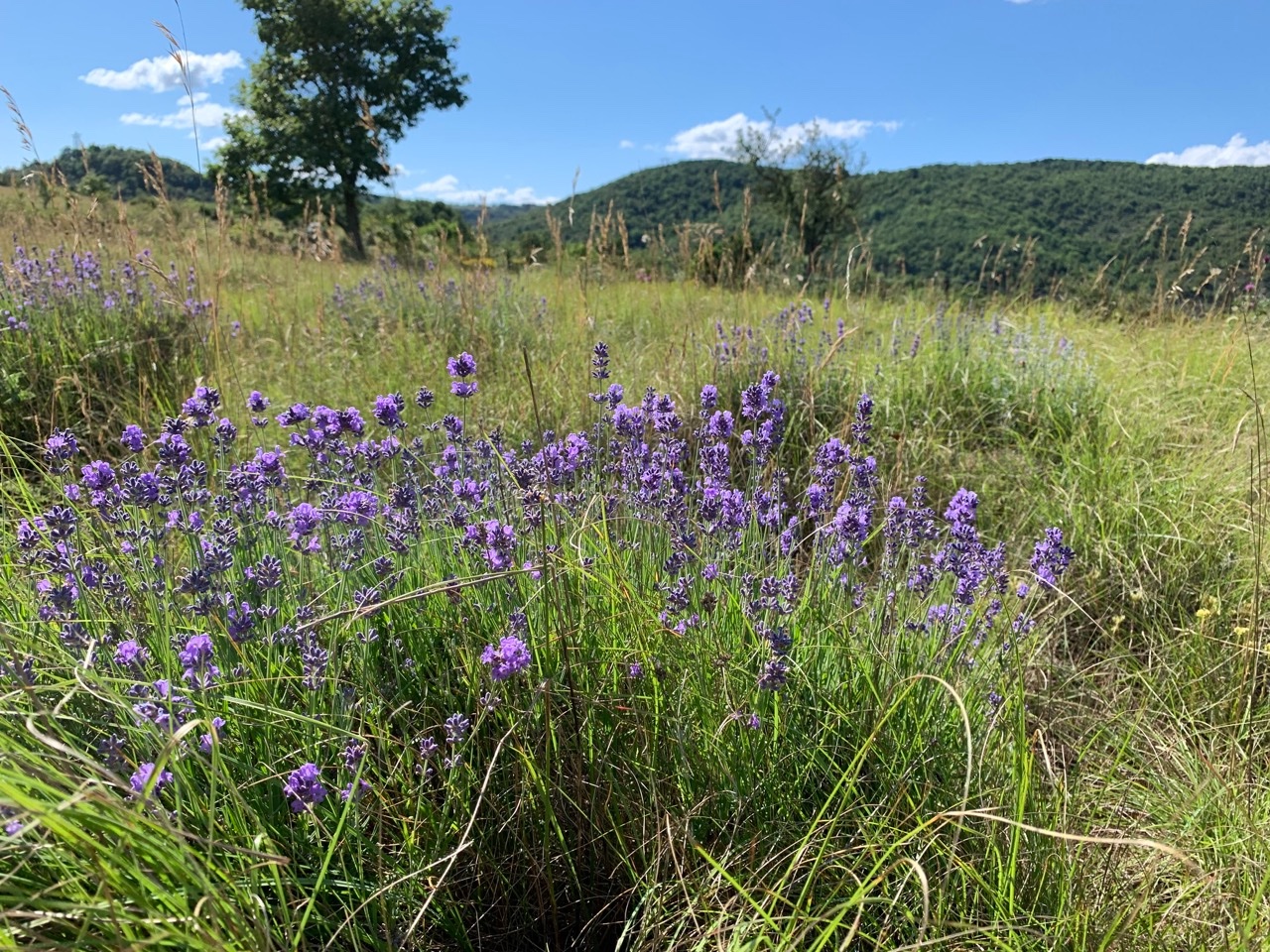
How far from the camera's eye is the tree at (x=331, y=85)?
24.8m

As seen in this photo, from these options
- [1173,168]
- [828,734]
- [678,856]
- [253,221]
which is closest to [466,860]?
[678,856]

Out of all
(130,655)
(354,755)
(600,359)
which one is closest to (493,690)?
(354,755)

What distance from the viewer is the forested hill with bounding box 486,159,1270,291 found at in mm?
9250

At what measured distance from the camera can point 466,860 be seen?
1454mm

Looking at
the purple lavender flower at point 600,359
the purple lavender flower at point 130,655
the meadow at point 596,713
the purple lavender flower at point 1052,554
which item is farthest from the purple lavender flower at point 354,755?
the purple lavender flower at point 1052,554

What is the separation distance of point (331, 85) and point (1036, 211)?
936 inches

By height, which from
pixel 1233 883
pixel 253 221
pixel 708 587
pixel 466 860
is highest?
pixel 253 221

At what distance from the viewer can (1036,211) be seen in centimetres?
2183

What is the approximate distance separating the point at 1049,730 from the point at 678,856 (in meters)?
1.41

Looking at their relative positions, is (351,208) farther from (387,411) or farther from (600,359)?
(387,411)

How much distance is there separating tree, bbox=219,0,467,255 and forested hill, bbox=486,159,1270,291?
798cm

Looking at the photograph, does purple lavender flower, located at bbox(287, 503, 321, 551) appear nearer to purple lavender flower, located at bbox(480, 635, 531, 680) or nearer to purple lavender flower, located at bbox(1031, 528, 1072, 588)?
purple lavender flower, located at bbox(480, 635, 531, 680)

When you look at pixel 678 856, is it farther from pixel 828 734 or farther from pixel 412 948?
pixel 412 948

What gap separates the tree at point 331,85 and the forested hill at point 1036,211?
7.98 m
